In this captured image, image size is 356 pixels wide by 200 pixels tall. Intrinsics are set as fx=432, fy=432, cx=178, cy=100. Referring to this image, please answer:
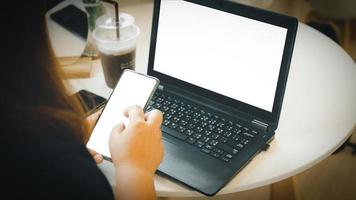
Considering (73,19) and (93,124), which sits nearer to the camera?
(93,124)

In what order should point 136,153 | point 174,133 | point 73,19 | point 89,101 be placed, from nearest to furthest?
point 136,153 → point 174,133 → point 89,101 → point 73,19

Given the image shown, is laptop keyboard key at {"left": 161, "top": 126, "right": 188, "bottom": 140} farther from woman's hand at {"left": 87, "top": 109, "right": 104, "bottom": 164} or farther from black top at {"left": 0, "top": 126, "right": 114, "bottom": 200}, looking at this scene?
black top at {"left": 0, "top": 126, "right": 114, "bottom": 200}

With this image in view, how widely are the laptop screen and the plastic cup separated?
72 mm

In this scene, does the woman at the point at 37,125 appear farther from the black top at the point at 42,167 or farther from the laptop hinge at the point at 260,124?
the laptop hinge at the point at 260,124

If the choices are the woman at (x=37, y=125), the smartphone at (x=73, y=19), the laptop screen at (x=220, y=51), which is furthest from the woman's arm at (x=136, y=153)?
the smartphone at (x=73, y=19)

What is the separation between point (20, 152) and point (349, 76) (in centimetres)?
87

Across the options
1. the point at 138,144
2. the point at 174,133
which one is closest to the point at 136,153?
the point at 138,144

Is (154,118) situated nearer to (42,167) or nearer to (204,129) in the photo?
(204,129)

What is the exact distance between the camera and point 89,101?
1.02 meters

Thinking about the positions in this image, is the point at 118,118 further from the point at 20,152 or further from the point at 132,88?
the point at 20,152

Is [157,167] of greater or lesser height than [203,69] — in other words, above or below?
below

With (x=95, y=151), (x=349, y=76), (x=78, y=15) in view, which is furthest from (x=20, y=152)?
(x=349, y=76)

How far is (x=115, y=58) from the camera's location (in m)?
1.06

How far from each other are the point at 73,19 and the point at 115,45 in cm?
26
